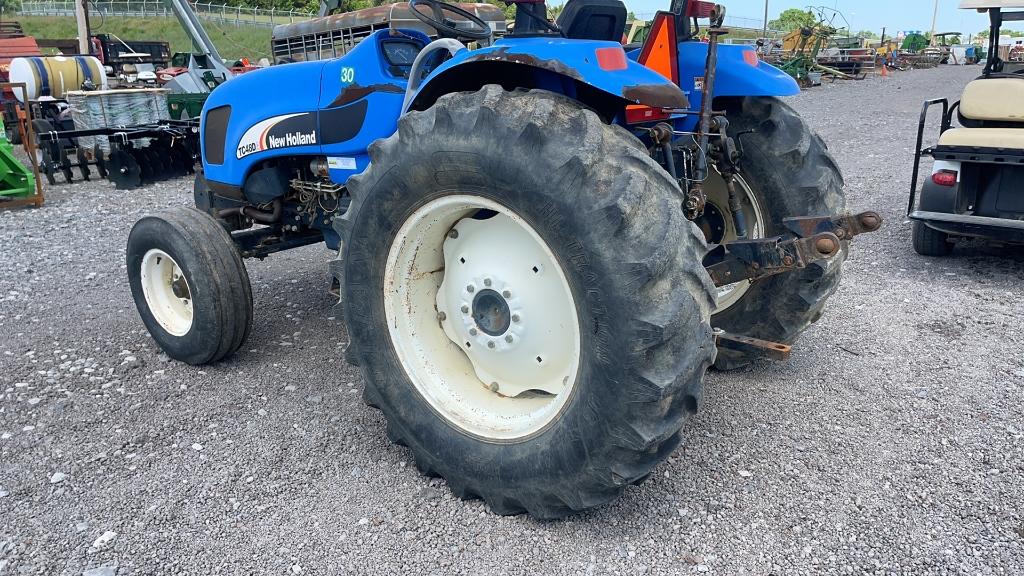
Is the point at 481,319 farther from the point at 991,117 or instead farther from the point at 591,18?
the point at 991,117

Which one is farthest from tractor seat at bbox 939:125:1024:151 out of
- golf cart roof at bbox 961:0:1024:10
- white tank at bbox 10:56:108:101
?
white tank at bbox 10:56:108:101

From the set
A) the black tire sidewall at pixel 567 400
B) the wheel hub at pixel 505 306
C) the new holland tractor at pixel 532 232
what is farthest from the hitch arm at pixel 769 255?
the black tire sidewall at pixel 567 400

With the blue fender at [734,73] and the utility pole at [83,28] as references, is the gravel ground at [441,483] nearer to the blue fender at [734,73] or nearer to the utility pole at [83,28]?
the blue fender at [734,73]

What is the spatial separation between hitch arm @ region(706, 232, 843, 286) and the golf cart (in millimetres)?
3170

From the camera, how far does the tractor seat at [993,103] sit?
5.54m

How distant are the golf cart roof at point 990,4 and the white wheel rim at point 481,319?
17.9 feet

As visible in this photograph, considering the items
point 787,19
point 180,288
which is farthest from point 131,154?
point 787,19

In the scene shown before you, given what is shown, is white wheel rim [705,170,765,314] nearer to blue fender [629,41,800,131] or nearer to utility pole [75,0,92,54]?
blue fender [629,41,800,131]

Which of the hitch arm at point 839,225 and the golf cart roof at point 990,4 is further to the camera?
the golf cart roof at point 990,4

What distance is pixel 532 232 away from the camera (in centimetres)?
235

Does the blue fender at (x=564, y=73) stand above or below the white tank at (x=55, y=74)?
above

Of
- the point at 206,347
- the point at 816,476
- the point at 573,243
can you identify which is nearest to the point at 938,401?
the point at 816,476

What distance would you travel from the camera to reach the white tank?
1495cm

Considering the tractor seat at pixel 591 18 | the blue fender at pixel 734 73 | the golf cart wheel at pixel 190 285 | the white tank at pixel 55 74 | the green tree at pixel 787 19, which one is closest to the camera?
the tractor seat at pixel 591 18
